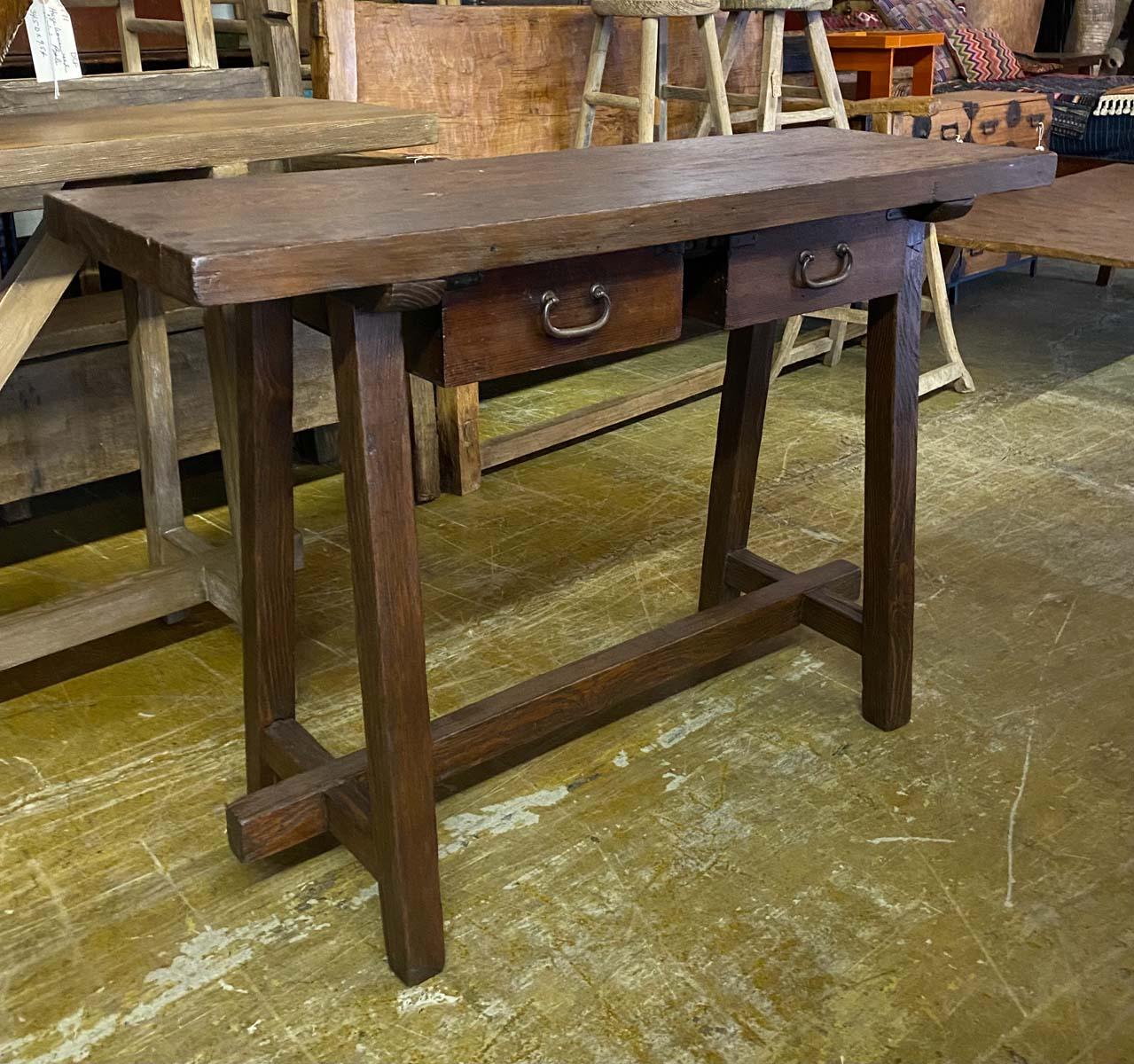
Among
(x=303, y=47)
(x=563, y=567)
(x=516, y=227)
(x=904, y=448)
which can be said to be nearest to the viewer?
(x=516, y=227)

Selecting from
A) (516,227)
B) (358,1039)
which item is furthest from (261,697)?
(516,227)

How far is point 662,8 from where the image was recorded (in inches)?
121

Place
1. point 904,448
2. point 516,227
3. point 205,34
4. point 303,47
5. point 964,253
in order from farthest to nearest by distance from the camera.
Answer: point 964,253
point 303,47
point 205,34
point 904,448
point 516,227

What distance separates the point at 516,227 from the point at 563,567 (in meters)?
1.36

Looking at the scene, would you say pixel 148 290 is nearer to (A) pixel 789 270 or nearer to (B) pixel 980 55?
(A) pixel 789 270

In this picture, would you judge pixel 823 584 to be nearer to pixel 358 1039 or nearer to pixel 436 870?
pixel 436 870

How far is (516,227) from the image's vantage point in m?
1.29

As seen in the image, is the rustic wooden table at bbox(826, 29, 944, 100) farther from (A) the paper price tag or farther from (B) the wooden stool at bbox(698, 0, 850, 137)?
(A) the paper price tag

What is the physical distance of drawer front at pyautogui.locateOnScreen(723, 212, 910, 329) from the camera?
5.16ft

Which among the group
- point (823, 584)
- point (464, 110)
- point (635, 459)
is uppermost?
point (464, 110)

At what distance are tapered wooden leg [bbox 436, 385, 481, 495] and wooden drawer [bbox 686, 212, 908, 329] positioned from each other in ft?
4.45

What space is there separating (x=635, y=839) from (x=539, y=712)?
23cm

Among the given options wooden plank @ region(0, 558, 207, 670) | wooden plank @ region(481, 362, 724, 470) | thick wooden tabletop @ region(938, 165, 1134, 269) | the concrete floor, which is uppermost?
thick wooden tabletop @ region(938, 165, 1134, 269)

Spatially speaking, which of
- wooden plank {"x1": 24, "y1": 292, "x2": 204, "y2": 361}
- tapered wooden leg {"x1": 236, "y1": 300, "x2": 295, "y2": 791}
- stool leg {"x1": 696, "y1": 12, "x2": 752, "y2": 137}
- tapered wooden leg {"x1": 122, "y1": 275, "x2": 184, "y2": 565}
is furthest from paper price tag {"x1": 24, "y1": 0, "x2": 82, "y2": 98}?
stool leg {"x1": 696, "y1": 12, "x2": 752, "y2": 137}
